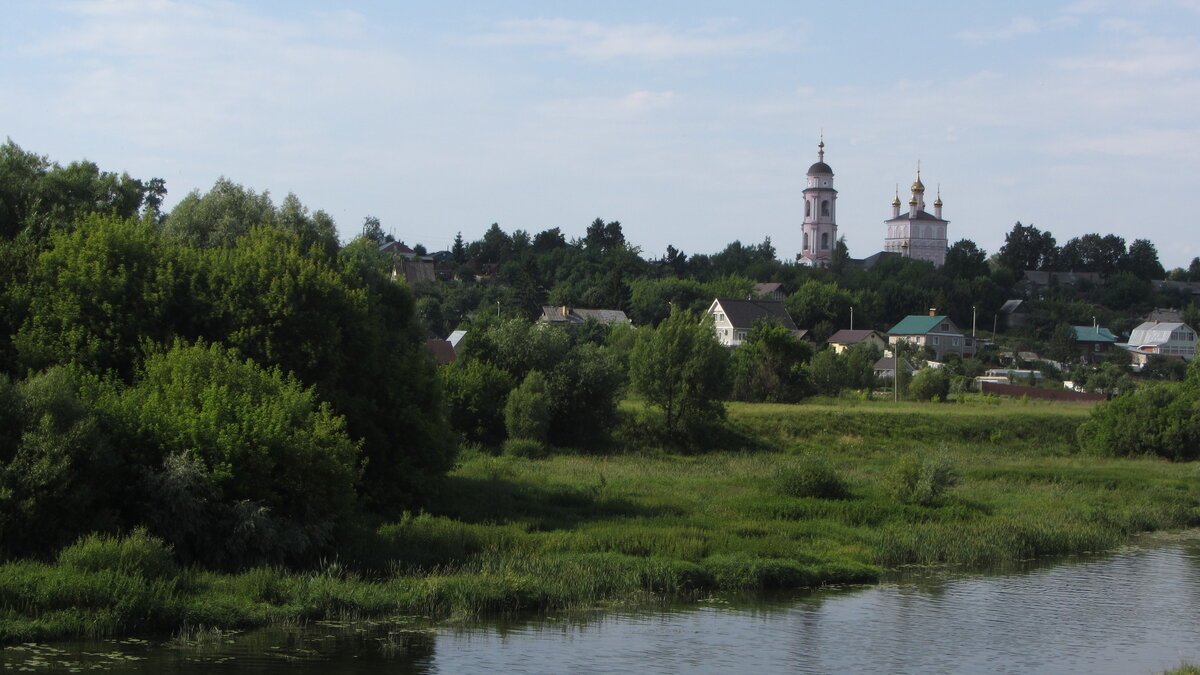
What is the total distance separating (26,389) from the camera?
22453 mm

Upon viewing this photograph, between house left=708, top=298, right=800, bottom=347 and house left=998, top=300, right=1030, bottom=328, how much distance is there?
37.6 m

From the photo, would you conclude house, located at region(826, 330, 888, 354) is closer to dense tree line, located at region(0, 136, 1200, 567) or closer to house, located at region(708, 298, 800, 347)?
house, located at region(708, 298, 800, 347)

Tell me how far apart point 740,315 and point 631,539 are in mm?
88674

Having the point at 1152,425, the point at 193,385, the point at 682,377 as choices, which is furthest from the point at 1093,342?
the point at 193,385

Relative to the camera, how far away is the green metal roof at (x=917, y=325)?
404 feet

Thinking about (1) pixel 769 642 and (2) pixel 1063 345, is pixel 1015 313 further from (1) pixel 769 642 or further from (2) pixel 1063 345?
(1) pixel 769 642

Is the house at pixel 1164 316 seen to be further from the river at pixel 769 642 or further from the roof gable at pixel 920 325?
the river at pixel 769 642

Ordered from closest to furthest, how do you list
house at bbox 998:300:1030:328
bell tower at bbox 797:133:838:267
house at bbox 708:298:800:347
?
house at bbox 708:298:800:347 → house at bbox 998:300:1030:328 → bell tower at bbox 797:133:838:267

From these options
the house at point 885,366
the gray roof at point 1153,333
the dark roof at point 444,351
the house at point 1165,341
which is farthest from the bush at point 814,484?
the gray roof at point 1153,333

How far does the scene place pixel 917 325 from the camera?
12538cm

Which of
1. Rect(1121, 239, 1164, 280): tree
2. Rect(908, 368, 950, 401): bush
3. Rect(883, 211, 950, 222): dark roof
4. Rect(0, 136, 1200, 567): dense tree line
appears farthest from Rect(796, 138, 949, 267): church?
Rect(0, 136, 1200, 567): dense tree line

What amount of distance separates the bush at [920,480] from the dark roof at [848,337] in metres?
81.7

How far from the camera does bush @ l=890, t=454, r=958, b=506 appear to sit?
3472cm

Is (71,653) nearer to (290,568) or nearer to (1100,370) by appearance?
(290,568)
